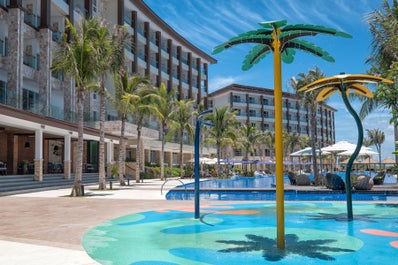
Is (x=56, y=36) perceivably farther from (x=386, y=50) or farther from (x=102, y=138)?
(x=386, y=50)

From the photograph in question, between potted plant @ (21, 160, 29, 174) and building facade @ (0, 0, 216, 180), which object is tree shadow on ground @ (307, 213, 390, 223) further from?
potted plant @ (21, 160, 29, 174)

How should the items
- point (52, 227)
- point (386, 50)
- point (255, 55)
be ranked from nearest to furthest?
point (255, 55)
point (52, 227)
point (386, 50)

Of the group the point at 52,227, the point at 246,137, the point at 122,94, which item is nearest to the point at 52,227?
the point at 52,227

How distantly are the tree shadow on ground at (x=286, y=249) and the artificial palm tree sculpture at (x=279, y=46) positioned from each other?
1.03 feet

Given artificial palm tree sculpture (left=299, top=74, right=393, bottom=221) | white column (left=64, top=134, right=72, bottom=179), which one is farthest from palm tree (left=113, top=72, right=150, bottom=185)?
artificial palm tree sculpture (left=299, top=74, right=393, bottom=221)

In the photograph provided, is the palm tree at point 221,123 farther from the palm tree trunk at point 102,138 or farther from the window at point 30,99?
the palm tree trunk at point 102,138

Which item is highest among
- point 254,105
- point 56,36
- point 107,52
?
point 254,105

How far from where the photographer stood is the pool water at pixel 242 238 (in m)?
7.52

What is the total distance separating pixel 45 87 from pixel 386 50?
26292mm

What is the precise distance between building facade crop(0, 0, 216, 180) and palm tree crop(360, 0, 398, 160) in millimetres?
15052

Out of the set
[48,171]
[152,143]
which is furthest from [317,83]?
[152,143]

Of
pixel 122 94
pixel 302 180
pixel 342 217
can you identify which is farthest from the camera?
pixel 122 94

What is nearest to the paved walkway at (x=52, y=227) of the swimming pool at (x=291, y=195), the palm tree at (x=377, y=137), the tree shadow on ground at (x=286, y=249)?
the tree shadow on ground at (x=286, y=249)

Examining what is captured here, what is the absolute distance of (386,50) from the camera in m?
16.8
